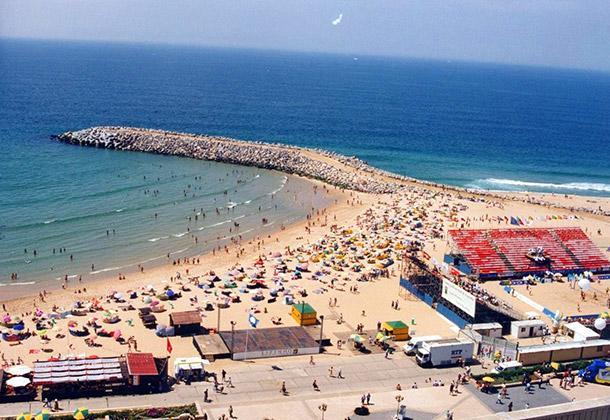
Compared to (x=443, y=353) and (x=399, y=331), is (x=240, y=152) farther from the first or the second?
(x=443, y=353)

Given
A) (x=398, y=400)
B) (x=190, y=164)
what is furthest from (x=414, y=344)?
(x=190, y=164)

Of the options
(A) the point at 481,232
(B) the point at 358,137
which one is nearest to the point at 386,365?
Result: (A) the point at 481,232

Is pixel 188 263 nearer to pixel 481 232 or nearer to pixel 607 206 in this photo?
pixel 481 232

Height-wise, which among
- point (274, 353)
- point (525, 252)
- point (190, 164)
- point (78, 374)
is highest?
point (190, 164)

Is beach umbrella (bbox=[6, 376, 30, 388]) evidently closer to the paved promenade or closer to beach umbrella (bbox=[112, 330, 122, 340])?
the paved promenade

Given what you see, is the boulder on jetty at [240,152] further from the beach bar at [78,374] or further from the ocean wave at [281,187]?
the beach bar at [78,374]

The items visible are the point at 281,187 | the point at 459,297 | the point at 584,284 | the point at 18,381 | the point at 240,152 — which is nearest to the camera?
the point at 18,381

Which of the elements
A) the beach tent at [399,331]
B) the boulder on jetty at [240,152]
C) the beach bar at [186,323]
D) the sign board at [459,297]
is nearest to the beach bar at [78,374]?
the beach bar at [186,323]
